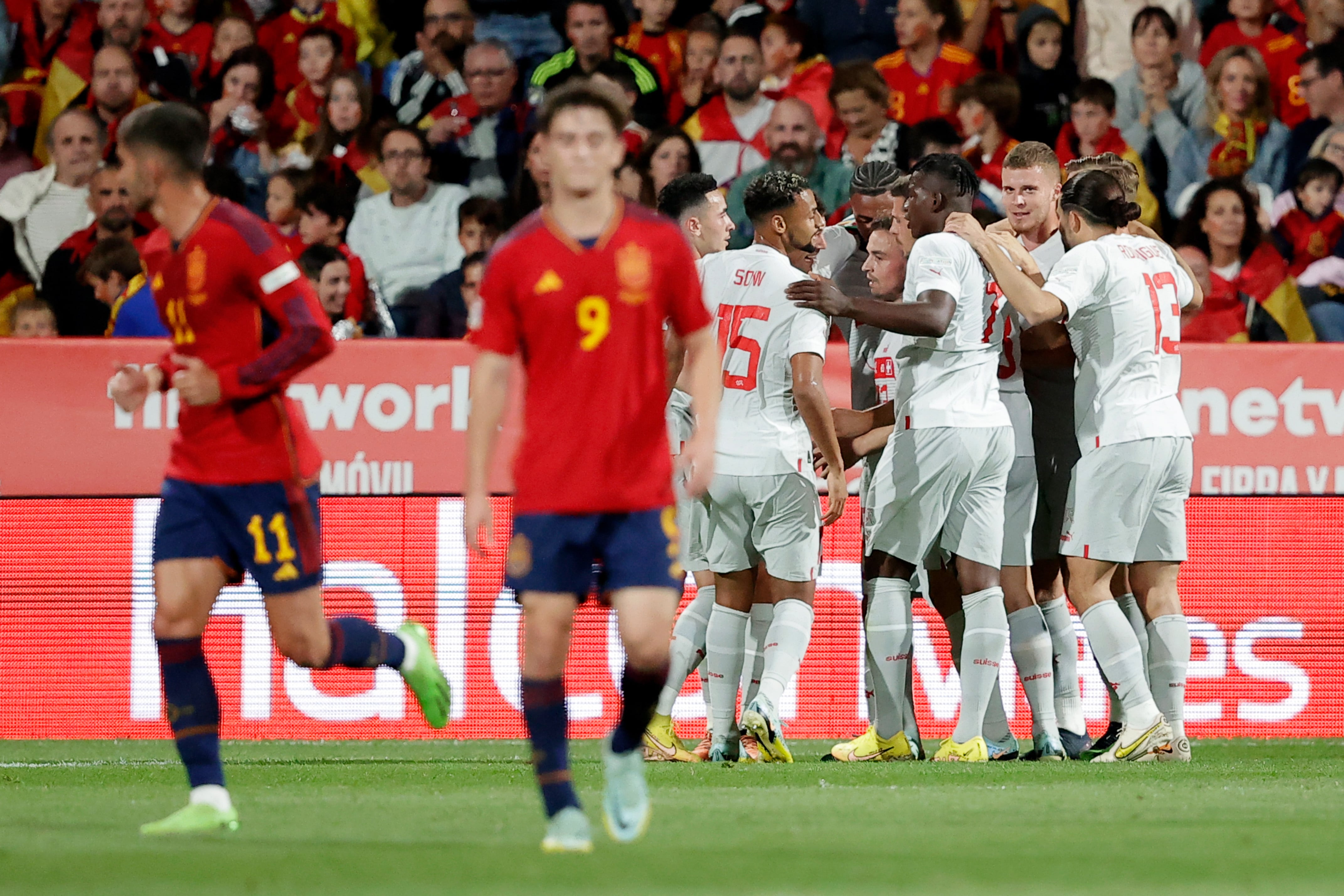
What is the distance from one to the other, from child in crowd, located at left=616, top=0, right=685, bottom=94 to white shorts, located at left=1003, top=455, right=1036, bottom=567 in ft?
19.7

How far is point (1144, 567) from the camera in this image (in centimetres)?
866

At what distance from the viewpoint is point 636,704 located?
5.07 meters

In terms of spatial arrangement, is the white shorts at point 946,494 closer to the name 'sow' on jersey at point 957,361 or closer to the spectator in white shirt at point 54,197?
the name 'sow' on jersey at point 957,361

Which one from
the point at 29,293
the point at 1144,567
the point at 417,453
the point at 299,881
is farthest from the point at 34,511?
the point at 299,881

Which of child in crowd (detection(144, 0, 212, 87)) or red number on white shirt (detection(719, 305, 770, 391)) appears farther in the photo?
child in crowd (detection(144, 0, 212, 87))

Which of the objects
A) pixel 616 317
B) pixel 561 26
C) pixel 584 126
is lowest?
pixel 616 317

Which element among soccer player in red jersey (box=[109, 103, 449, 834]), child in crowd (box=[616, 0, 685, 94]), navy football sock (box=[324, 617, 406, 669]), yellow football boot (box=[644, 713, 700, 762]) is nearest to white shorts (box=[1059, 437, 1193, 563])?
yellow football boot (box=[644, 713, 700, 762])

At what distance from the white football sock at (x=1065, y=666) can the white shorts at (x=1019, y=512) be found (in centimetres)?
→ 28

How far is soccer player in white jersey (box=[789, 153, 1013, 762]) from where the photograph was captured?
8.22 metres

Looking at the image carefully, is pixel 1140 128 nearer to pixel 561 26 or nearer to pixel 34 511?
pixel 561 26

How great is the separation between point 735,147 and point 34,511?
223 inches

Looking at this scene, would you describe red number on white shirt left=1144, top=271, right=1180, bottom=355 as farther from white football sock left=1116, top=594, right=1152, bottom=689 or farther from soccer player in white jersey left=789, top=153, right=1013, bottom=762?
white football sock left=1116, top=594, right=1152, bottom=689

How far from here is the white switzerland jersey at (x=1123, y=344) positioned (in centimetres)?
840

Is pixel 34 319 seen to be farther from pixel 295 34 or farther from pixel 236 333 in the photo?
pixel 236 333
